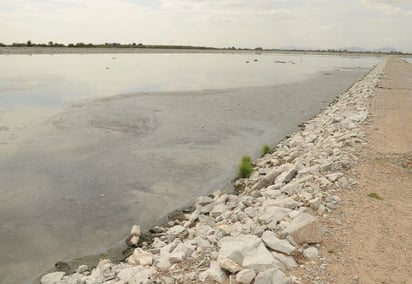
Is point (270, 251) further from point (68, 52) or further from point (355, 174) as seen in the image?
point (68, 52)

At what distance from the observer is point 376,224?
7.69m

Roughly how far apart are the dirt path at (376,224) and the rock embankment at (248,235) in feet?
1.20

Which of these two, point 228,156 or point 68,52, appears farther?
point 68,52

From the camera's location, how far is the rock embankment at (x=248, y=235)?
627cm

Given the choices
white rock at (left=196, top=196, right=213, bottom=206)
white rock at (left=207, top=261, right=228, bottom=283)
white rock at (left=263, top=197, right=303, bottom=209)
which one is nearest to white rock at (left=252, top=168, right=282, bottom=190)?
white rock at (left=196, top=196, right=213, bottom=206)

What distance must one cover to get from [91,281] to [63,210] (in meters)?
4.28

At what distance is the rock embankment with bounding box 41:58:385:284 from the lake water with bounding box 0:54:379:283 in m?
1.29

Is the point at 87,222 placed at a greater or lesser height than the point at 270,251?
lesser

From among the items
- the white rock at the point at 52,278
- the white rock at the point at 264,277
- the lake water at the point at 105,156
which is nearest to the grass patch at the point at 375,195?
the white rock at the point at 264,277

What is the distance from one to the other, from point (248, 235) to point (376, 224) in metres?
2.64

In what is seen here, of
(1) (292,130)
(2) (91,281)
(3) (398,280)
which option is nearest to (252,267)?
(3) (398,280)

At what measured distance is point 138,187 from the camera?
1295 cm

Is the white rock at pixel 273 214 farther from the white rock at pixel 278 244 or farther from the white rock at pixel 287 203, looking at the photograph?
the white rock at pixel 278 244

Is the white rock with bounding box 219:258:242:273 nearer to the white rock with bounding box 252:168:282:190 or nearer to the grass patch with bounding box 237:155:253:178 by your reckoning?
the white rock with bounding box 252:168:282:190
